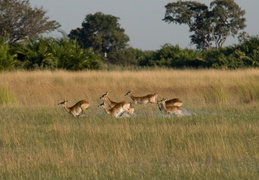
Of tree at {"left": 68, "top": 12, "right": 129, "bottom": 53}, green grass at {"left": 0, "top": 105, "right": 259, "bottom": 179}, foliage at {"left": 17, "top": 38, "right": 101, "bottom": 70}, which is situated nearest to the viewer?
green grass at {"left": 0, "top": 105, "right": 259, "bottom": 179}

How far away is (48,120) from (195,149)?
513cm

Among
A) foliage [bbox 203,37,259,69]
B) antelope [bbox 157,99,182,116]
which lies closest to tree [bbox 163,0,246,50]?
foliage [bbox 203,37,259,69]

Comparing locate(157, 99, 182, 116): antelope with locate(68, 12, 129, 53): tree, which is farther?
locate(68, 12, 129, 53): tree

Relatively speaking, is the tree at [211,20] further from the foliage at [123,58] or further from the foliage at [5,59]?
the foliage at [5,59]

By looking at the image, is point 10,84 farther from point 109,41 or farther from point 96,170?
point 109,41

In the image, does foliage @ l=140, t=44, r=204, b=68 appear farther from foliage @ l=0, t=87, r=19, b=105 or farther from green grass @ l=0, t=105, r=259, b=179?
green grass @ l=0, t=105, r=259, b=179

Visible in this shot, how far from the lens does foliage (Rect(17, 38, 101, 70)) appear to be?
28.5 m

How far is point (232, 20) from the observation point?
60.4 m

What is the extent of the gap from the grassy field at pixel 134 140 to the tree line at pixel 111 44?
9.20 metres

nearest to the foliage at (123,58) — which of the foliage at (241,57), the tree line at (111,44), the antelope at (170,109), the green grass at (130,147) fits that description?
the tree line at (111,44)

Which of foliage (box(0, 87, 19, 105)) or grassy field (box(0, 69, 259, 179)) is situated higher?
grassy field (box(0, 69, 259, 179))

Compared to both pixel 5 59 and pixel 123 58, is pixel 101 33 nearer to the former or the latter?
pixel 123 58

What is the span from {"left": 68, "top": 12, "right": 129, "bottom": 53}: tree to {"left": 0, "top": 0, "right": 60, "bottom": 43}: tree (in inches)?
615

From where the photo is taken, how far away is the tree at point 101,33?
203 ft
